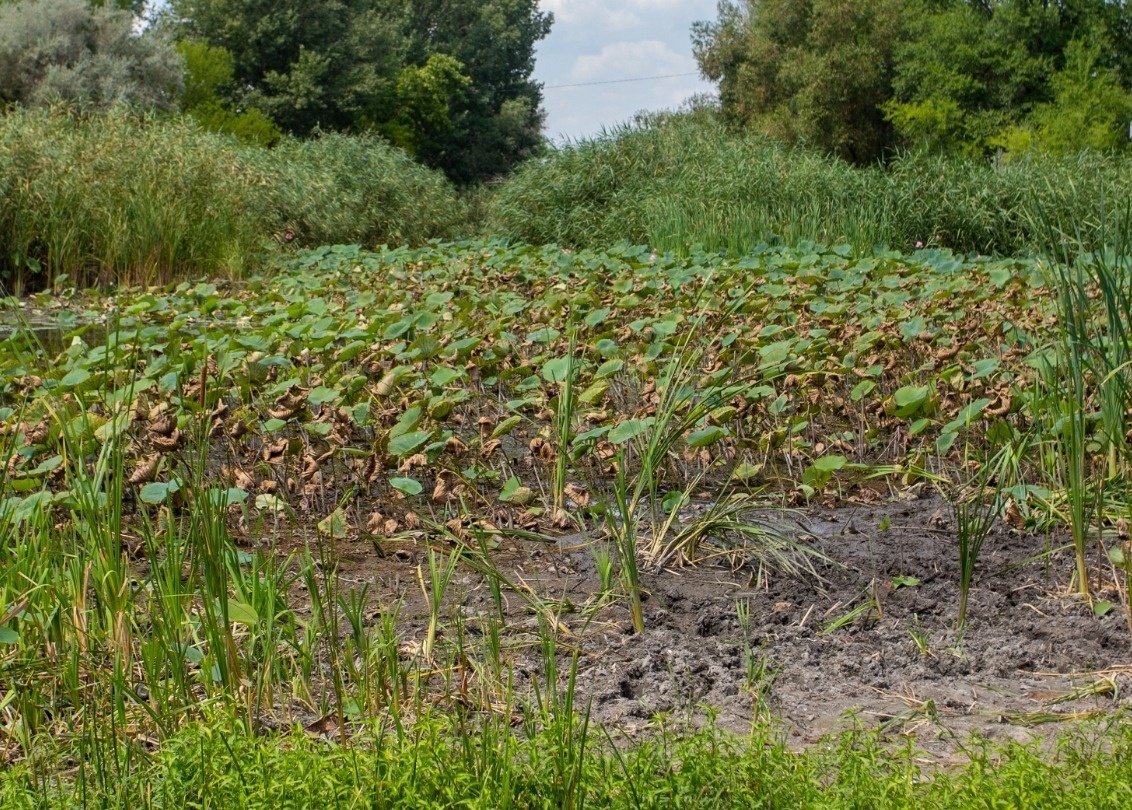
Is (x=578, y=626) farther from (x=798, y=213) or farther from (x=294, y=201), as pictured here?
(x=294, y=201)

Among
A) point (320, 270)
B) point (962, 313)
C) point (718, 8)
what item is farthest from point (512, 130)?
point (962, 313)

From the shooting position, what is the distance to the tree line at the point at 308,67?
66.7ft

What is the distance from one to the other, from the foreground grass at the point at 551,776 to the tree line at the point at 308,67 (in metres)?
13.9

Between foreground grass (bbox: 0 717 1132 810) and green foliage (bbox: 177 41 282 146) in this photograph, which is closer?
foreground grass (bbox: 0 717 1132 810)

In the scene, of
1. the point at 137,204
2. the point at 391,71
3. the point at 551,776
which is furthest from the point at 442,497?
the point at 391,71

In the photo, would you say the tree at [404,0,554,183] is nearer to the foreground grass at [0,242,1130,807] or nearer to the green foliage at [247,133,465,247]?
the green foliage at [247,133,465,247]

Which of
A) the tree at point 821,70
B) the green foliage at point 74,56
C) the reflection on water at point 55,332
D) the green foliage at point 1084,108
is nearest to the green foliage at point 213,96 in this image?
the green foliage at point 74,56

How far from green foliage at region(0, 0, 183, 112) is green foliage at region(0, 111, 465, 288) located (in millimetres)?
8026

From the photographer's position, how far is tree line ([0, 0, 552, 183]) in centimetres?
2034

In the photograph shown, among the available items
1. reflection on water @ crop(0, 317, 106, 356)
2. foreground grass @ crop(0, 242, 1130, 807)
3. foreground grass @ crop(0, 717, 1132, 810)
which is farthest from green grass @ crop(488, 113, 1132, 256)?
foreground grass @ crop(0, 717, 1132, 810)

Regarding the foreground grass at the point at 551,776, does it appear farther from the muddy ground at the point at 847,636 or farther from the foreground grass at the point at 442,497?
the muddy ground at the point at 847,636

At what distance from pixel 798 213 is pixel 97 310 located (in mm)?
5952

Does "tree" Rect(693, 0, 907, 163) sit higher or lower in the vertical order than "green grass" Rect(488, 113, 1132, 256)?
higher

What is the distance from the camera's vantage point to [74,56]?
67.7 feet
